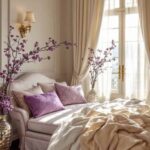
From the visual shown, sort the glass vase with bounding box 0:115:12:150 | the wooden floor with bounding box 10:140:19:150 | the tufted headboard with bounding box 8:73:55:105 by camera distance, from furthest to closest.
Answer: the tufted headboard with bounding box 8:73:55:105, the wooden floor with bounding box 10:140:19:150, the glass vase with bounding box 0:115:12:150

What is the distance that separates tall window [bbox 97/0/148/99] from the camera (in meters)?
4.76

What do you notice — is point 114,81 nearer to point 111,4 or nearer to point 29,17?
point 111,4

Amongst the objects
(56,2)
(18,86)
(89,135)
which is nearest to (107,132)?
(89,135)

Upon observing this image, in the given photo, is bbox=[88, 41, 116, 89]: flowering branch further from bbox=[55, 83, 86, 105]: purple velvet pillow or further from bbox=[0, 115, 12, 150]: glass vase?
bbox=[0, 115, 12, 150]: glass vase

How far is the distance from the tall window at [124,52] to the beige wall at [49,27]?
762 mm

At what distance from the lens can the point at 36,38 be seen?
4730 mm

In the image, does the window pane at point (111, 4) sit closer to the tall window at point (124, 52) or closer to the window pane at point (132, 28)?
the tall window at point (124, 52)

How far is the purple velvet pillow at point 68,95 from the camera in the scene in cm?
430

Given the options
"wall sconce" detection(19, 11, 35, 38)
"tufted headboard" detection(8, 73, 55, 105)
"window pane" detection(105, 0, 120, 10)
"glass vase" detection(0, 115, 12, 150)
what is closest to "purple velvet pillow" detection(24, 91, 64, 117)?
"tufted headboard" detection(8, 73, 55, 105)

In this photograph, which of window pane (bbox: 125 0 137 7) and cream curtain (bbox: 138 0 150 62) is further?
window pane (bbox: 125 0 137 7)

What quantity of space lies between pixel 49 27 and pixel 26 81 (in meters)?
1.32

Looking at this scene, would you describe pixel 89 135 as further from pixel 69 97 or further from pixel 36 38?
pixel 36 38

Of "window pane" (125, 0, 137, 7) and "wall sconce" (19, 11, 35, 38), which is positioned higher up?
"window pane" (125, 0, 137, 7)

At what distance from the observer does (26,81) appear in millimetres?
4215
